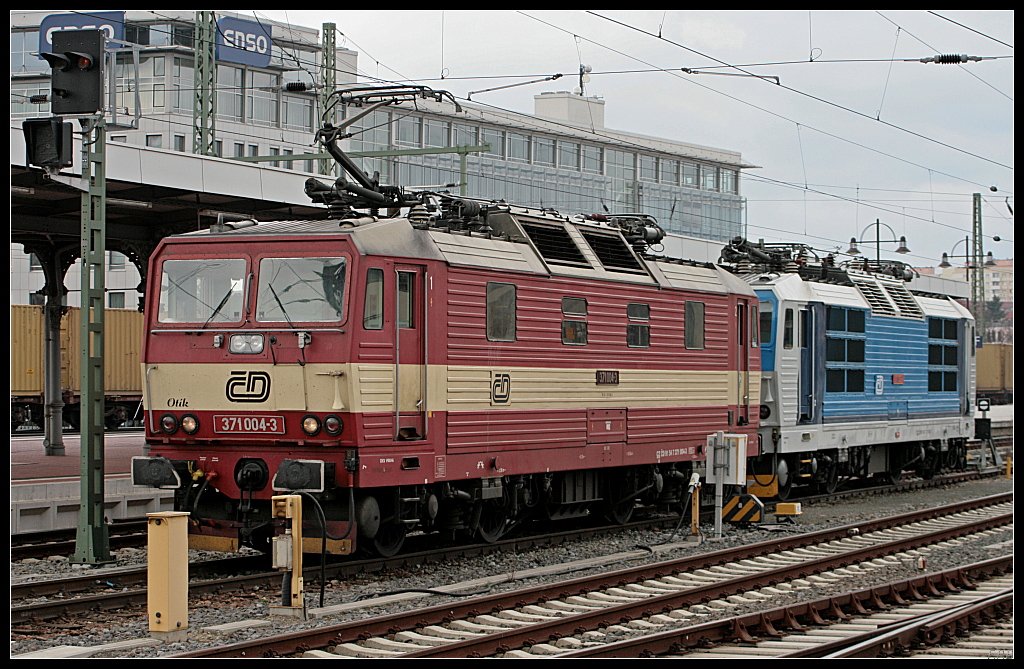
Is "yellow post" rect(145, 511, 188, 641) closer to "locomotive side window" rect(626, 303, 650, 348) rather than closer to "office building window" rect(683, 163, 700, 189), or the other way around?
"locomotive side window" rect(626, 303, 650, 348)

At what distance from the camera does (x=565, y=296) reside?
15891mm

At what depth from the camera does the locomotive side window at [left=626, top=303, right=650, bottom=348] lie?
56.1ft

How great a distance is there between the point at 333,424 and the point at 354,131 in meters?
45.1

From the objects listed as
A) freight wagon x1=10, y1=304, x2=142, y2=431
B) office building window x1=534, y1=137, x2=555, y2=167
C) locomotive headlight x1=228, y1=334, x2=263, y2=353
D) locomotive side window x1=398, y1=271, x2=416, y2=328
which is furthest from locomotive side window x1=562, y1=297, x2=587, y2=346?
Answer: office building window x1=534, y1=137, x2=555, y2=167

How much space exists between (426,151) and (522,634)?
1956cm

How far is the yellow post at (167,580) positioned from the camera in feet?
34.0

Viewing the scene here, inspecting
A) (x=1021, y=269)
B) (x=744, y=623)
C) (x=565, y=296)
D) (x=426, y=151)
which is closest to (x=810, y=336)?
(x=565, y=296)

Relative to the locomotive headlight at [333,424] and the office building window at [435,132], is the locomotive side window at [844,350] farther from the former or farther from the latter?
the office building window at [435,132]

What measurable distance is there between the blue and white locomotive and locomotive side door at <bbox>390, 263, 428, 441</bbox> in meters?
9.20

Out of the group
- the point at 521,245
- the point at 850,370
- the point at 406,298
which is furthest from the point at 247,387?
the point at 850,370

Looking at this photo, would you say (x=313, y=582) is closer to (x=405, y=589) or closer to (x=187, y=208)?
(x=405, y=589)

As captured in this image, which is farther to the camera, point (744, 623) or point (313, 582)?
point (313, 582)

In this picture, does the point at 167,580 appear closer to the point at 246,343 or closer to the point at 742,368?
the point at 246,343

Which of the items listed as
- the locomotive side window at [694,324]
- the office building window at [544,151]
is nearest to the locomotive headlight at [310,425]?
the locomotive side window at [694,324]
